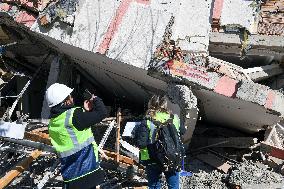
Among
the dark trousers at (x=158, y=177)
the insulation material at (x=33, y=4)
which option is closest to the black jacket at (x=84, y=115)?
the dark trousers at (x=158, y=177)

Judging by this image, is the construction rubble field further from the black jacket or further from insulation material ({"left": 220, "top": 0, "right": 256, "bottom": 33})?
the black jacket

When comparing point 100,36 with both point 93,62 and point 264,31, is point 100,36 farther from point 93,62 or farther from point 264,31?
point 264,31

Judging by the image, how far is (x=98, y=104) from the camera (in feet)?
17.0

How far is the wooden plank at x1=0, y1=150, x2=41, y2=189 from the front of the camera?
20.1 feet

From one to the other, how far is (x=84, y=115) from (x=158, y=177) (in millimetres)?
1423

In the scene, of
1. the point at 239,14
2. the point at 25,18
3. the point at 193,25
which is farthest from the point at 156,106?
the point at 25,18

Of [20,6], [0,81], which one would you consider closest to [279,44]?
[20,6]

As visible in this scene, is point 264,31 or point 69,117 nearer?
point 69,117

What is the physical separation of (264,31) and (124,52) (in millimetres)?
2252

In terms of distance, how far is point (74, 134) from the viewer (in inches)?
204

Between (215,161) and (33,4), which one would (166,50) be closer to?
(215,161)

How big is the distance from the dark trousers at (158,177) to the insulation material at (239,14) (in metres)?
2.69

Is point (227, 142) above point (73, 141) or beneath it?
beneath

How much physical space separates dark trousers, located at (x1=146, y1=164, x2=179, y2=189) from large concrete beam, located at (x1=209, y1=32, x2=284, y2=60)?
7.87 ft
